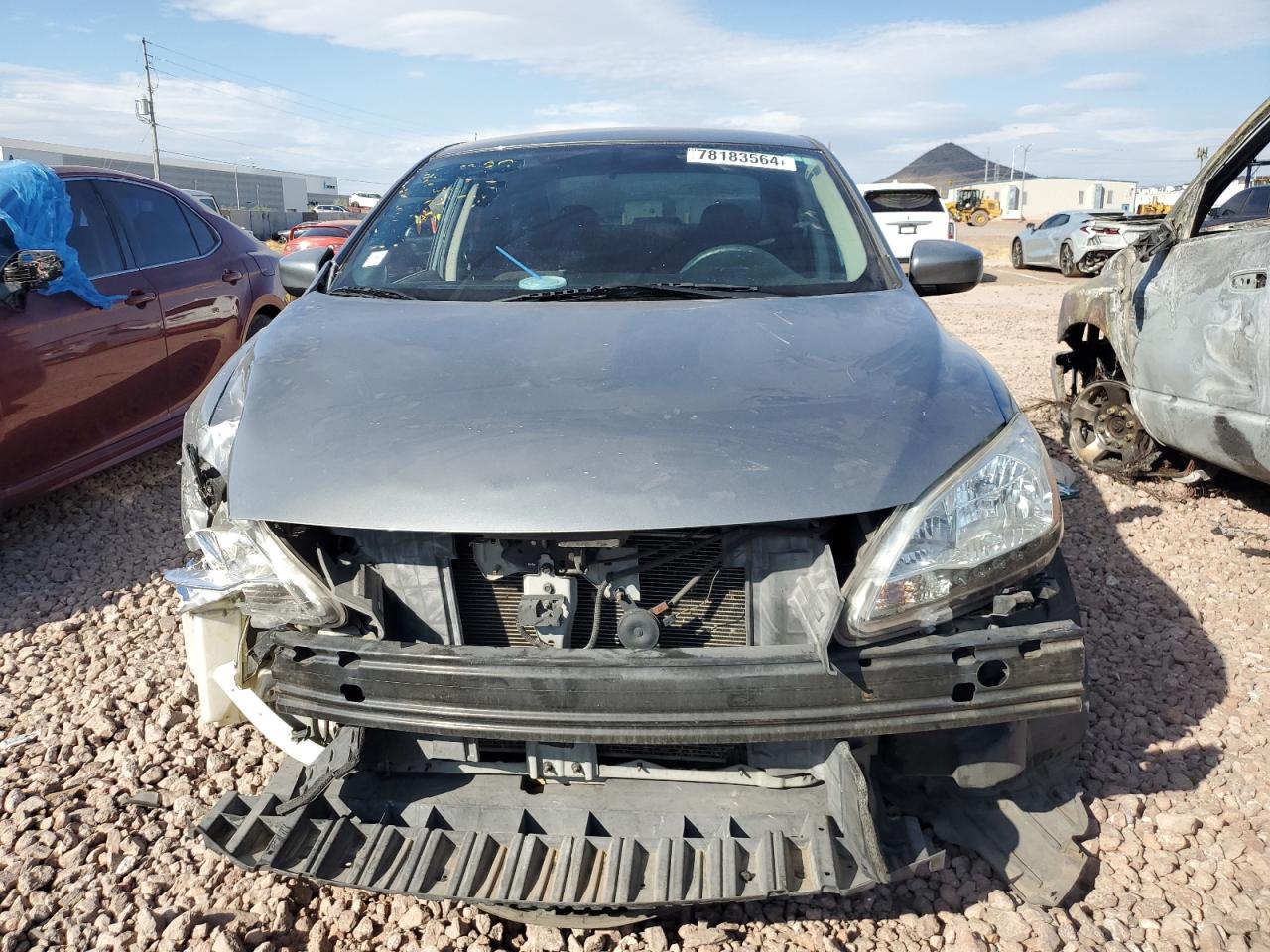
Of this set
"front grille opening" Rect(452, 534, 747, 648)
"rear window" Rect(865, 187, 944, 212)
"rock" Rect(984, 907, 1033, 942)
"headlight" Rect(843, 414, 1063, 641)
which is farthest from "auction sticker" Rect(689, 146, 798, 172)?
"rear window" Rect(865, 187, 944, 212)

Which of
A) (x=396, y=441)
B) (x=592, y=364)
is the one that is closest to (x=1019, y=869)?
(x=592, y=364)

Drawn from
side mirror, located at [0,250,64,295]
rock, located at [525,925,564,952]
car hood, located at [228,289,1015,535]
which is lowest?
rock, located at [525,925,564,952]

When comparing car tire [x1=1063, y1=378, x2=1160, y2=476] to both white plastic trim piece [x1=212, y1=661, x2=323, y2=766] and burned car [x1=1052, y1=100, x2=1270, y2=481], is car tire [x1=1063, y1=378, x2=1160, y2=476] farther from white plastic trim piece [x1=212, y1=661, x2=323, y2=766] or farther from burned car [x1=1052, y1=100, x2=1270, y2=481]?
white plastic trim piece [x1=212, y1=661, x2=323, y2=766]

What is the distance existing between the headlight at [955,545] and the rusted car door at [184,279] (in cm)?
444

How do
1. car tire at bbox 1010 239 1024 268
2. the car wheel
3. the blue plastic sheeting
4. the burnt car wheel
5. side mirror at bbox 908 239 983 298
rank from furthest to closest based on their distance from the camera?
1. car tire at bbox 1010 239 1024 268
2. the car wheel
3. the burnt car wheel
4. the blue plastic sheeting
5. side mirror at bbox 908 239 983 298

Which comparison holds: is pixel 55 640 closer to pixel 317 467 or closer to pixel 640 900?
pixel 317 467

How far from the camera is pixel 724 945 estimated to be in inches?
81.3

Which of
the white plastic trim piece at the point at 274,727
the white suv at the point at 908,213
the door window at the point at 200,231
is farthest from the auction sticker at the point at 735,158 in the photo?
the white suv at the point at 908,213

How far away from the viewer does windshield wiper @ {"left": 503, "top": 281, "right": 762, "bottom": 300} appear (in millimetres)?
2631

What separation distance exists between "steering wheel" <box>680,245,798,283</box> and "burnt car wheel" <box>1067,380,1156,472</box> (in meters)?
2.88

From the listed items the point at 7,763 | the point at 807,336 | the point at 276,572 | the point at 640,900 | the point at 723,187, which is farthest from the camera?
the point at 723,187

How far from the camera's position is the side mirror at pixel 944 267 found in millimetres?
3135

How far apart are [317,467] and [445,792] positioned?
793 mm

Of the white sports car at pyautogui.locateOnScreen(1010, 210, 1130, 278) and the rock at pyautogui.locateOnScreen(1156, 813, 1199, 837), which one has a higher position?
the white sports car at pyautogui.locateOnScreen(1010, 210, 1130, 278)
